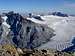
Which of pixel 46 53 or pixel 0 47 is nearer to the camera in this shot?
pixel 0 47

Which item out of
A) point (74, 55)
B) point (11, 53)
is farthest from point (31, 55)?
point (74, 55)

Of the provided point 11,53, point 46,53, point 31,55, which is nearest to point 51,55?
point 46,53

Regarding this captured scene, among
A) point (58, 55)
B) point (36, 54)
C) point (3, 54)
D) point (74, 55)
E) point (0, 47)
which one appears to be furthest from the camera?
point (74, 55)

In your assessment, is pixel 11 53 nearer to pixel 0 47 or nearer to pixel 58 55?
pixel 0 47

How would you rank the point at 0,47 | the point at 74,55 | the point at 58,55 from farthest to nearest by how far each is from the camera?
the point at 74,55 → the point at 58,55 → the point at 0,47

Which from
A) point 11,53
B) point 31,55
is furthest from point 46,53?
point 11,53

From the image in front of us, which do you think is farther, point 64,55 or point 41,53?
point 64,55

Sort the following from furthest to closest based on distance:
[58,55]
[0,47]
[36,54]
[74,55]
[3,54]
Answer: [74,55]
[58,55]
[36,54]
[0,47]
[3,54]

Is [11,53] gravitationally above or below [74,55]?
above

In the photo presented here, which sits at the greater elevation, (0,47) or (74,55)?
(0,47)

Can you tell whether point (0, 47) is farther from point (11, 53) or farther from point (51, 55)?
point (51, 55)
